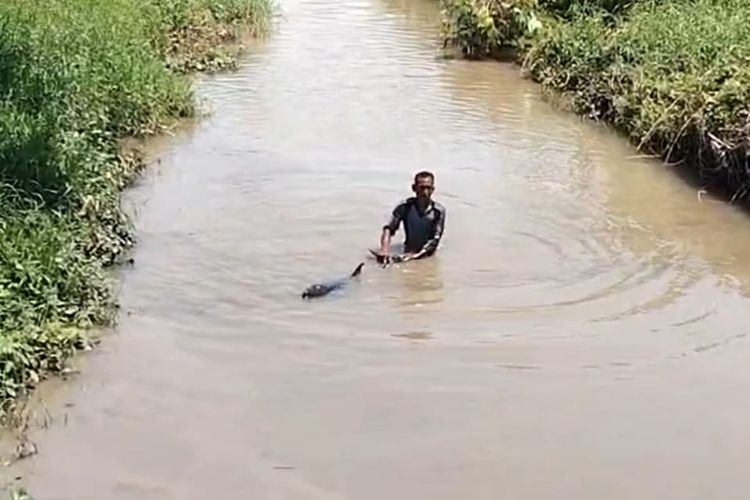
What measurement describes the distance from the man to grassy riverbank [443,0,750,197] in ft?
9.38

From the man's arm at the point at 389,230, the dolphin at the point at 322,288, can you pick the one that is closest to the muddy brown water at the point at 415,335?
the dolphin at the point at 322,288

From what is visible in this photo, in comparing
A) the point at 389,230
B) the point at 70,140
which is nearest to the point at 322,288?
the point at 389,230

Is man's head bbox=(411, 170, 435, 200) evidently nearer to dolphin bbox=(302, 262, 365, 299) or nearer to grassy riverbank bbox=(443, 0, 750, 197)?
dolphin bbox=(302, 262, 365, 299)

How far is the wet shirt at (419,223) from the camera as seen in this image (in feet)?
28.7

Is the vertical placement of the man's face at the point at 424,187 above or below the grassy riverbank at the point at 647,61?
below

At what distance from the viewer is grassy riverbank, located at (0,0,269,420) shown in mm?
6848

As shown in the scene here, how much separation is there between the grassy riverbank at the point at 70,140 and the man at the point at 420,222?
6.22 ft

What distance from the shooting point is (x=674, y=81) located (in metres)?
11.9

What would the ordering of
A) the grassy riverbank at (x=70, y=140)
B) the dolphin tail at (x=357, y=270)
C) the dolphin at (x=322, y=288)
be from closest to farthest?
the grassy riverbank at (x=70, y=140) < the dolphin at (x=322, y=288) < the dolphin tail at (x=357, y=270)

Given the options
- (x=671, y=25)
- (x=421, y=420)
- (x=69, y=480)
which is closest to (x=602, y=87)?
(x=671, y=25)

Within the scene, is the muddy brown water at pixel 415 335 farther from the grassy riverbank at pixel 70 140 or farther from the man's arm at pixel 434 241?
the grassy riverbank at pixel 70 140

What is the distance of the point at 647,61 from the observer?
12703 mm

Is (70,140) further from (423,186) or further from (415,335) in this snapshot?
(415,335)

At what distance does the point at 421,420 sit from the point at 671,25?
853cm
